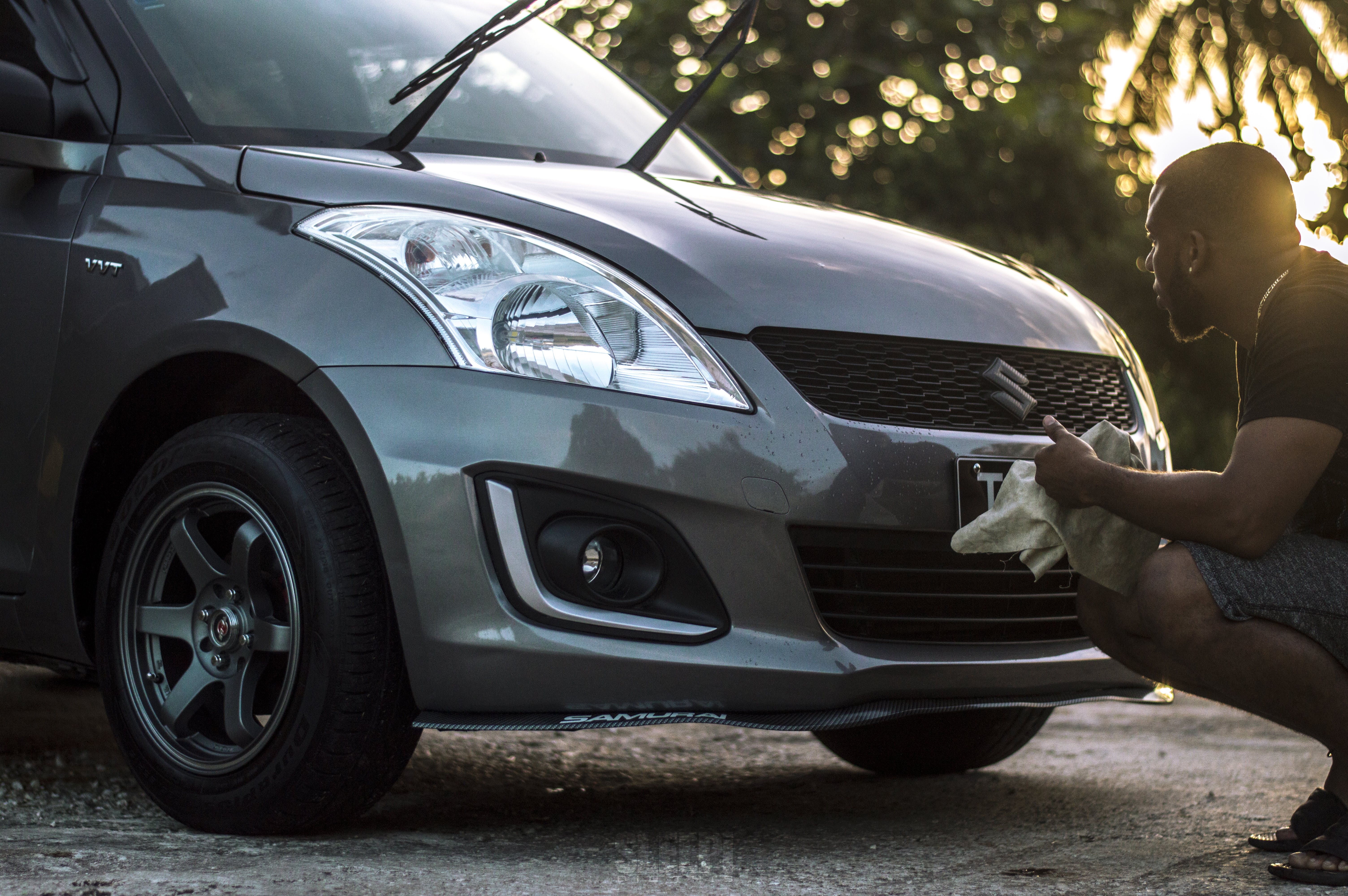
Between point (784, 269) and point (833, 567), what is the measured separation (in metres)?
0.56

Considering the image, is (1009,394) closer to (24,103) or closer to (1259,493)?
(1259,493)

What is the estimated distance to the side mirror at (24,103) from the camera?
3.05 metres

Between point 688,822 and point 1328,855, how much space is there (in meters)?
1.19

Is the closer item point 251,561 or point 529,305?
point 529,305

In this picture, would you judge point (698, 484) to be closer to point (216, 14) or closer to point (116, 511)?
point (116, 511)

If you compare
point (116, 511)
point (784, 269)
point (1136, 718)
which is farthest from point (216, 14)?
point (1136, 718)

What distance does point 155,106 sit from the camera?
314 centimetres

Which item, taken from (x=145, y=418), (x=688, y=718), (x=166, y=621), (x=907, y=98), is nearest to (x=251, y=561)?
(x=166, y=621)

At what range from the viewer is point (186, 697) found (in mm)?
2828

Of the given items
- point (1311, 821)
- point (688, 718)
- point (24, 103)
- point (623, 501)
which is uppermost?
point (24, 103)

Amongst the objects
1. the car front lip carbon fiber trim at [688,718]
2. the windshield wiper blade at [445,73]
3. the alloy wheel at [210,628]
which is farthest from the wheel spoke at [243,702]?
the windshield wiper blade at [445,73]

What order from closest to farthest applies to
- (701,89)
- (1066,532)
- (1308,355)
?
(1308,355) → (1066,532) → (701,89)

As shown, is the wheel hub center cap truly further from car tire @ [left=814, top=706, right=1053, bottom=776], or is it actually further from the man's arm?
car tire @ [left=814, top=706, right=1053, bottom=776]

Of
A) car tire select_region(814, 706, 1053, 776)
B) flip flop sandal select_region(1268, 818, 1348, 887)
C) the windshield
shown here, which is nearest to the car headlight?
the windshield
